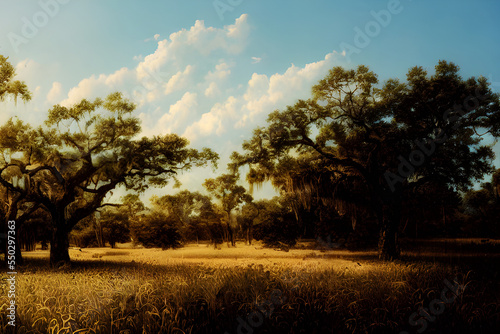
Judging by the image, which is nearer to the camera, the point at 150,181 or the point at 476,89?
the point at 476,89

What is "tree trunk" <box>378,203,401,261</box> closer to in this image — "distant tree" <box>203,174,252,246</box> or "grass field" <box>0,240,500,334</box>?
"grass field" <box>0,240,500,334</box>

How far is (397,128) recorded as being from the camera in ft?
59.9

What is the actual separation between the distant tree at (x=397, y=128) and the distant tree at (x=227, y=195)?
693 inches

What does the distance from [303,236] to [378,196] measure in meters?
16.5

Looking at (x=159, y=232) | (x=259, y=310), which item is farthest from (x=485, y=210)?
(x=259, y=310)

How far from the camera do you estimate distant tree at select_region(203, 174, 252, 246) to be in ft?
116

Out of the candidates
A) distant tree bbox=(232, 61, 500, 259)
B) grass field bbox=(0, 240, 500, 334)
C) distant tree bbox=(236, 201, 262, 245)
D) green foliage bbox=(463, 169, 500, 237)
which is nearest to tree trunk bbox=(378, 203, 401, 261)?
distant tree bbox=(232, 61, 500, 259)

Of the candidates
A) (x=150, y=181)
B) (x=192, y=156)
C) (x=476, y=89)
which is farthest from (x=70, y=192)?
(x=476, y=89)

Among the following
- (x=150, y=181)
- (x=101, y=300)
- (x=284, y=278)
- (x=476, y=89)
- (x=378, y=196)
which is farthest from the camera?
(x=150, y=181)

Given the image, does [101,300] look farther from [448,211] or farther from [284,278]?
[448,211]

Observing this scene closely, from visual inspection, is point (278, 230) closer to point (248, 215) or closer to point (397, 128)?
point (248, 215)

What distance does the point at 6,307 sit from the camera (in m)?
7.07

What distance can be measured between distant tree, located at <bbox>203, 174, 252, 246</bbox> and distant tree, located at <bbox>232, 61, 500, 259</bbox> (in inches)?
693

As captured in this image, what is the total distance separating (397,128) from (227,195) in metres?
22.2
